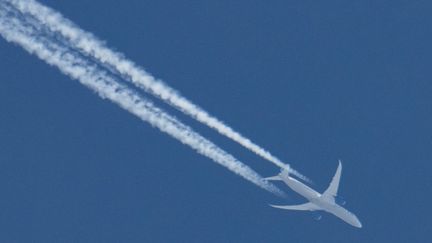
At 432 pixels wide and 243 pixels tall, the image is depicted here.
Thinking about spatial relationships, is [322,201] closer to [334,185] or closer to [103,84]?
[334,185]

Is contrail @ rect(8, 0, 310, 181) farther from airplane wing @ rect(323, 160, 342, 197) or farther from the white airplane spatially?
airplane wing @ rect(323, 160, 342, 197)

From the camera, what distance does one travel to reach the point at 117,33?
68312mm

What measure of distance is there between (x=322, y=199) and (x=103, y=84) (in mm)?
21803

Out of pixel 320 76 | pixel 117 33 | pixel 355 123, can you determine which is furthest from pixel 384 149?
pixel 117 33

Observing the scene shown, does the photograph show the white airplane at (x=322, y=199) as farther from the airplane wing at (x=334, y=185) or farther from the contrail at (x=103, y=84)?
the contrail at (x=103, y=84)

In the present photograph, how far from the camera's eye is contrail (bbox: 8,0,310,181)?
176 feet

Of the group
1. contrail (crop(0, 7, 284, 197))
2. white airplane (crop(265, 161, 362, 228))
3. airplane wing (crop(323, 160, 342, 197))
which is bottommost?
contrail (crop(0, 7, 284, 197))

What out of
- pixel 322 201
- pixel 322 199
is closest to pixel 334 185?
pixel 322 199

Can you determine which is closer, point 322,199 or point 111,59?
point 111,59

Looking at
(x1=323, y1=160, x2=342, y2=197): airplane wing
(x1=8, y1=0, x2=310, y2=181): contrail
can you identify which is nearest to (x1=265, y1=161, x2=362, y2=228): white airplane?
(x1=323, y1=160, x2=342, y2=197): airplane wing

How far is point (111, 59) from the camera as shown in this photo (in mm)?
56812

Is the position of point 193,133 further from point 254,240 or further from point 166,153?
point 254,240

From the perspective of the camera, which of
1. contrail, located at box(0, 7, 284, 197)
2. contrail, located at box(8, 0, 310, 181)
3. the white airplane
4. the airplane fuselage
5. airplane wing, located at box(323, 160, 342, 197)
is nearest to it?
contrail, located at box(0, 7, 284, 197)

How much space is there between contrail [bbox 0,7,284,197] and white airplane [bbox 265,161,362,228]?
140 inches
